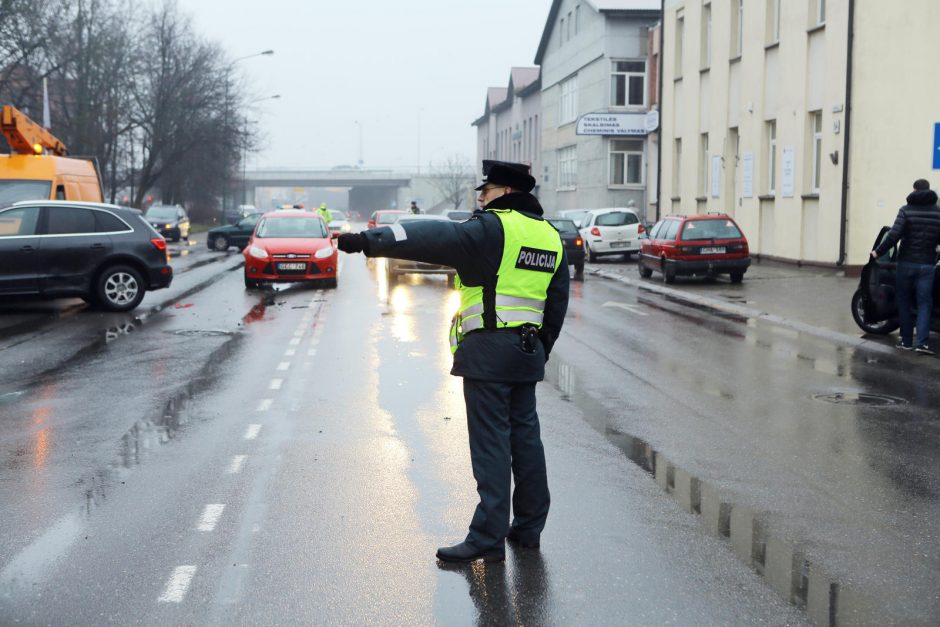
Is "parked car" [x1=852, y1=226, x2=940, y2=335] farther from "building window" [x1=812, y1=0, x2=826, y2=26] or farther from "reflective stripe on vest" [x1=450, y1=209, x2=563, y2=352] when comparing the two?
"building window" [x1=812, y1=0, x2=826, y2=26]

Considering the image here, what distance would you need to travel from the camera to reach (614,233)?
35219mm

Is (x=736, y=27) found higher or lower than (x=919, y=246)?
higher

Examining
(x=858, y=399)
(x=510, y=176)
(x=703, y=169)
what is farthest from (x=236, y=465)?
(x=703, y=169)

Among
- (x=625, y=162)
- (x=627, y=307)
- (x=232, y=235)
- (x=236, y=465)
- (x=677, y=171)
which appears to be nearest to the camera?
(x=236, y=465)

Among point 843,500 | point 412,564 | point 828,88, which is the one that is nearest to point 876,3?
point 828,88

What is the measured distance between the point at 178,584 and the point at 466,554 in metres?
1.33

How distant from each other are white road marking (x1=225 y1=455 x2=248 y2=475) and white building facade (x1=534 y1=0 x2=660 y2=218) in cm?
3804

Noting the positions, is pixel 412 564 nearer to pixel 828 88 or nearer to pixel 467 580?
pixel 467 580

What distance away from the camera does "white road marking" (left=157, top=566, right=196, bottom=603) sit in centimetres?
488

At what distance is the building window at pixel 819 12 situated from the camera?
1073 inches

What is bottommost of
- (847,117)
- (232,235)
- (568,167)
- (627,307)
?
(627,307)

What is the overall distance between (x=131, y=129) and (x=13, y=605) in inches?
2292

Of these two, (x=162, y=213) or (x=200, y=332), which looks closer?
(x=200, y=332)

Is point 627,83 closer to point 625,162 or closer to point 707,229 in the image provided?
point 625,162
